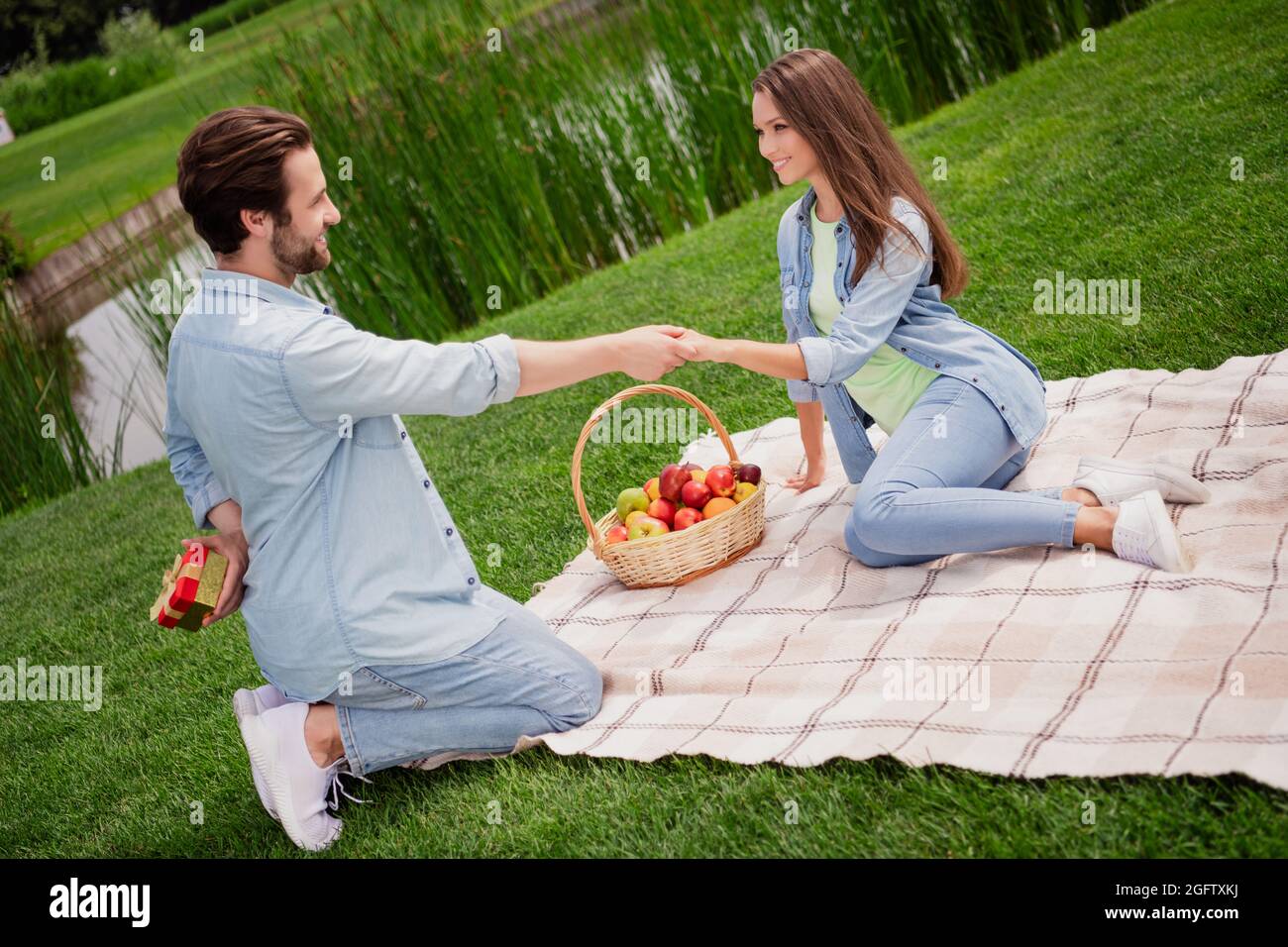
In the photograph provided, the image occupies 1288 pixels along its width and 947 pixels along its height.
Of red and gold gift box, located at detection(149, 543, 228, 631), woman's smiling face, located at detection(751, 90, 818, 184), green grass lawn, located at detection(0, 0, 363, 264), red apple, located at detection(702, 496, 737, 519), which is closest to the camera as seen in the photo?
red and gold gift box, located at detection(149, 543, 228, 631)

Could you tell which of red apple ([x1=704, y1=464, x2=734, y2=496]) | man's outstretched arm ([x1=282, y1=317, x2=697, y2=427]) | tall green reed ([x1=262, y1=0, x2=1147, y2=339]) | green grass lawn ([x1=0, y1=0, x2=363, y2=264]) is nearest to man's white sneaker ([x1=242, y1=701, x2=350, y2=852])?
man's outstretched arm ([x1=282, y1=317, x2=697, y2=427])

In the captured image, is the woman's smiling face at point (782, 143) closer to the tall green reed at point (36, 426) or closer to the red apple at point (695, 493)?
the red apple at point (695, 493)

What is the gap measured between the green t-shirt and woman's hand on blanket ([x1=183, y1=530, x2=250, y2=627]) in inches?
62.9

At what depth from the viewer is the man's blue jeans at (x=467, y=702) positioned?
2596 mm

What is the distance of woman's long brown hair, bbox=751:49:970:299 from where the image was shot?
293 cm

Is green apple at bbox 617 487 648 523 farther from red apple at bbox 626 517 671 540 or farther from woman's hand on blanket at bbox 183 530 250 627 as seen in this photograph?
woman's hand on blanket at bbox 183 530 250 627

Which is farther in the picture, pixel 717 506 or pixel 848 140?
pixel 717 506

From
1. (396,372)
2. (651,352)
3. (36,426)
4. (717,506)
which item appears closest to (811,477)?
(717,506)

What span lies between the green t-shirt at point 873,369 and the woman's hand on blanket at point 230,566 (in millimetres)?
1599

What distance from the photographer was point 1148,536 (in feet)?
8.35

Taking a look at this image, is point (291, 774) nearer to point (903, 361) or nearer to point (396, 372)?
point (396, 372)

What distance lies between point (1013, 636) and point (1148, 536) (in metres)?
0.38
